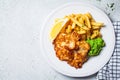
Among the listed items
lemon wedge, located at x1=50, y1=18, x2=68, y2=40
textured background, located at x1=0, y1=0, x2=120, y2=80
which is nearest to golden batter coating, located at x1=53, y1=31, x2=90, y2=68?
lemon wedge, located at x1=50, y1=18, x2=68, y2=40

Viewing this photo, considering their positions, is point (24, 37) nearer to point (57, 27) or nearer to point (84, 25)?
point (57, 27)

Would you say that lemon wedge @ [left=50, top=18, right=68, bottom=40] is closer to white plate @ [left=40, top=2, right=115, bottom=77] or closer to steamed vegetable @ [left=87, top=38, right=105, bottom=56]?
white plate @ [left=40, top=2, right=115, bottom=77]

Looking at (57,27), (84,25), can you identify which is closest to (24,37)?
(57,27)

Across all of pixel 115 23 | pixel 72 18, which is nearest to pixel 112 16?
pixel 115 23

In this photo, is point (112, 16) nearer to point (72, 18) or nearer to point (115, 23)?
point (115, 23)

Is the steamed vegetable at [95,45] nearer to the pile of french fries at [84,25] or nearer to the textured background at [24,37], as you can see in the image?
the pile of french fries at [84,25]

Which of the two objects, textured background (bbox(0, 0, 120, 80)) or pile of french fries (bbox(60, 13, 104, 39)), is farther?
textured background (bbox(0, 0, 120, 80))
